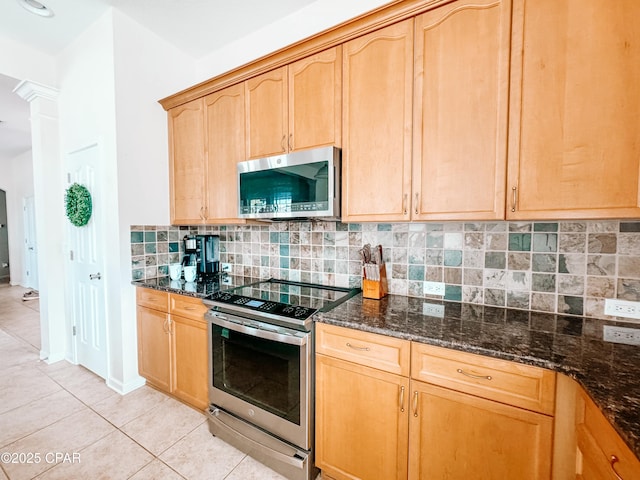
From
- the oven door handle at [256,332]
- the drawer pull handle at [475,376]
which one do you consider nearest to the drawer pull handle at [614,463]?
the drawer pull handle at [475,376]

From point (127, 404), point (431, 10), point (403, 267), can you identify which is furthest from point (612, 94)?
point (127, 404)

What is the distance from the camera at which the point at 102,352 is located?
100 inches

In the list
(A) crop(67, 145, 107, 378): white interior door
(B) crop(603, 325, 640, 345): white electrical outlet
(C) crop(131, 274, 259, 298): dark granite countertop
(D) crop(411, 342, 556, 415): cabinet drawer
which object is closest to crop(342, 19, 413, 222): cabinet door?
(D) crop(411, 342, 556, 415): cabinet drawer

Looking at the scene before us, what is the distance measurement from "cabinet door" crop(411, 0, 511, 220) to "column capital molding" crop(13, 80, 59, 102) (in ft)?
11.3

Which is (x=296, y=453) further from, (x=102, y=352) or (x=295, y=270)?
(x=102, y=352)


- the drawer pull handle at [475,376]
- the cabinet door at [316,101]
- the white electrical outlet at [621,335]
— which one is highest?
the cabinet door at [316,101]

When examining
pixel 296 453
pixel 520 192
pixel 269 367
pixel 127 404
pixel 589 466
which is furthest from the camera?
A: pixel 127 404

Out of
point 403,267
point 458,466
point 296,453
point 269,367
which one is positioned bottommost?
point 296,453

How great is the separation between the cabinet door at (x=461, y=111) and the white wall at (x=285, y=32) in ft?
2.66

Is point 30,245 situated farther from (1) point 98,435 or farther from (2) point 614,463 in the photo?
(2) point 614,463

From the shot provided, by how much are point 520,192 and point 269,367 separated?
157cm

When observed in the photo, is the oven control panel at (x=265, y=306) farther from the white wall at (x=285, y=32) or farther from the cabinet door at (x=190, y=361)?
the white wall at (x=285, y=32)

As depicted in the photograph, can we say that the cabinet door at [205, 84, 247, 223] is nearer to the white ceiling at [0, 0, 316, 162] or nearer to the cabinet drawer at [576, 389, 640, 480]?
the white ceiling at [0, 0, 316, 162]

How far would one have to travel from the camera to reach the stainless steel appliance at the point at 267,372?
4.91 ft
